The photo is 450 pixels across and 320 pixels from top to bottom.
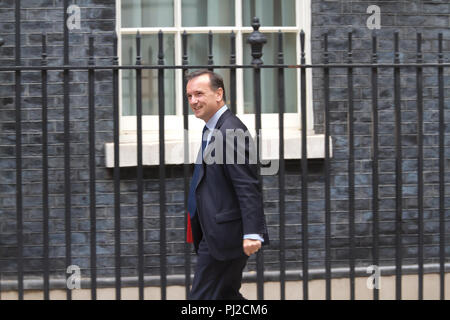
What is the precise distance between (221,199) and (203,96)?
583mm

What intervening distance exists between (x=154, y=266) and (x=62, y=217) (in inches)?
33.5

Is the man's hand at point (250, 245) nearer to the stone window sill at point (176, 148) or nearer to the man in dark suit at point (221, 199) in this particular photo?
the man in dark suit at point (221, 199)

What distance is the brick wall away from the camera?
22.2ft

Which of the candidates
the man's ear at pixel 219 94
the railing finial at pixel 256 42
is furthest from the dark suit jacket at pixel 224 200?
the railing finial at pixel 256 42

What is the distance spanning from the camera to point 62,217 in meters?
6.79

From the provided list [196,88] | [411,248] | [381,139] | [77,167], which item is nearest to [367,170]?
[381,139]

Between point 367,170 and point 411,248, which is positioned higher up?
point 367,170

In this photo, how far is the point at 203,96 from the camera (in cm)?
467

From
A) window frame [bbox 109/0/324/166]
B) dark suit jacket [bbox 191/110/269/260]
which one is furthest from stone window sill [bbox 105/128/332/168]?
dark suit jacket [bbox 191/110/269/260]

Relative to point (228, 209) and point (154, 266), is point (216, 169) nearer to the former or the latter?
point (228, 209)

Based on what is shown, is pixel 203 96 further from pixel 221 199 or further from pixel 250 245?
pixel 250 245

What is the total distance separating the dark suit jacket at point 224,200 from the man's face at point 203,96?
0.10 meters

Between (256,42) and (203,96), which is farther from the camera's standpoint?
(256,42)

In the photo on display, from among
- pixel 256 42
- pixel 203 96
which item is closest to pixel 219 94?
pixel 203 96
